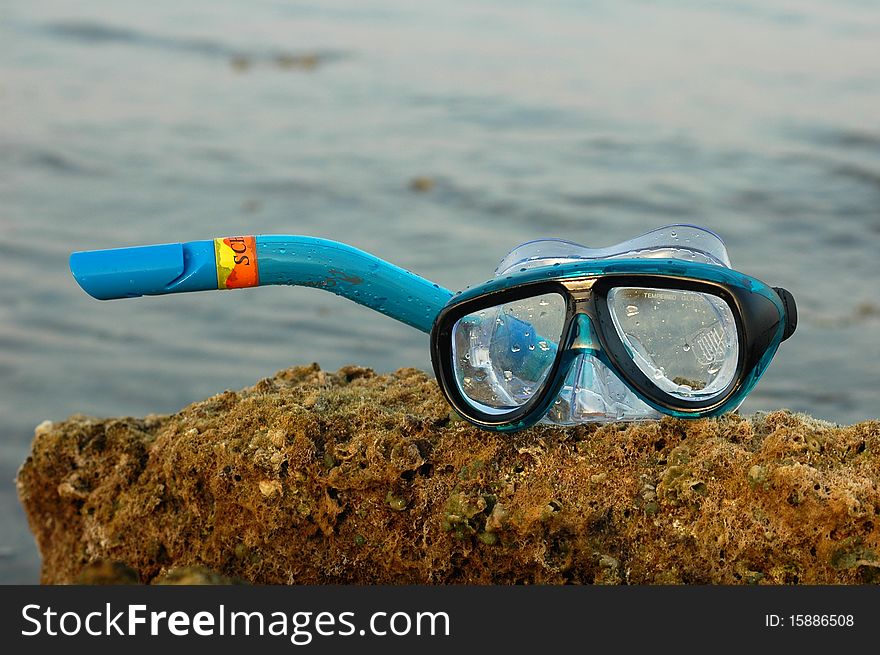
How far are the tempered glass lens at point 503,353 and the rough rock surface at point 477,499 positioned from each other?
0.12 m

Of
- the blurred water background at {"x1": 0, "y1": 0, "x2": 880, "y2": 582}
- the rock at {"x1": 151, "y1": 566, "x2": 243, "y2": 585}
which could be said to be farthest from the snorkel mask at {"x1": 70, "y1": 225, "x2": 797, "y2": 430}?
the blurred water background at {"x1": 0, "y1": 0, "x2": 880, "y2": 582}

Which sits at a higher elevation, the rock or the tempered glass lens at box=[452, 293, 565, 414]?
the tempered glass lens at box=[452, 293, 565, 414]

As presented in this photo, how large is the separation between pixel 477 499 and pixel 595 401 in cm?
42

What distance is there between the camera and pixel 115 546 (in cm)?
291

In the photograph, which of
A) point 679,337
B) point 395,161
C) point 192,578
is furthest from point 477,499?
point 395,161

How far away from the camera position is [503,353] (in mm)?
2791

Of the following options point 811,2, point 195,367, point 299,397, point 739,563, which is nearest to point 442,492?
point 299,397

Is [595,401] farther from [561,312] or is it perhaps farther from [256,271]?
[256,271]

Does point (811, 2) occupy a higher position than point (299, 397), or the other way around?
point (811, 2)

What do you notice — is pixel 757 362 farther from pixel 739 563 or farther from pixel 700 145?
pixel 700 145

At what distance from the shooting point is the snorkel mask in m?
2.55

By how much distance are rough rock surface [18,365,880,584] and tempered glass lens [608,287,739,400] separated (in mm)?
128

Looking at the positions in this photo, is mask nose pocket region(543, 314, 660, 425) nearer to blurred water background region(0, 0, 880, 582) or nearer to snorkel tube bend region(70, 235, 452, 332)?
snorkel tube bend region(70, 235, 452, 332)

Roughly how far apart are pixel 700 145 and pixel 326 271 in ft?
22.0
